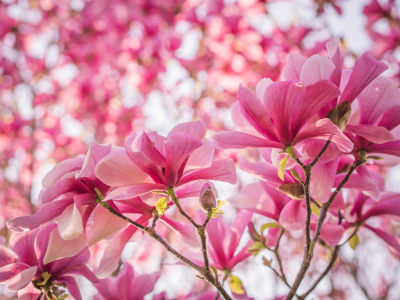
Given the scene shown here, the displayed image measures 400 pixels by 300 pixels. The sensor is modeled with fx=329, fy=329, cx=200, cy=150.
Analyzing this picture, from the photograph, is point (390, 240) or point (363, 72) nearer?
A: point (363, 72)

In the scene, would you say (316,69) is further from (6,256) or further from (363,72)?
(6,256)

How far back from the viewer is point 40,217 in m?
0.56

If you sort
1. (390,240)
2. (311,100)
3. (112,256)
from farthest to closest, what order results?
(390,240) < (112,256) < (311,100)

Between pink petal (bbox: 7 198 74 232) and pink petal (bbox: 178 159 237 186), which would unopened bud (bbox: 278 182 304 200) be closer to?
pink petal (bbox: 178 159 237 186)

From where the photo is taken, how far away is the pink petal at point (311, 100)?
0.51m

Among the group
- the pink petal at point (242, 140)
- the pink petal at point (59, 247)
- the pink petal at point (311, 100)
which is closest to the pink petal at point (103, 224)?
the pink petal at point (59, 247)

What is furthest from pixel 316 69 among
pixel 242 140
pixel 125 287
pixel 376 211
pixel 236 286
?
pixel 125 287

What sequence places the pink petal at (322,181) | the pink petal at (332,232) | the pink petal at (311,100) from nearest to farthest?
the pink petal at (311,100), the pink petal at (322,181), the pink petal at (332,232)

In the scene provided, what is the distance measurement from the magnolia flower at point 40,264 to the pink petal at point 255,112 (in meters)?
0.44

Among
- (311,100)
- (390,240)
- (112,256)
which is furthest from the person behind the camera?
(390,240)

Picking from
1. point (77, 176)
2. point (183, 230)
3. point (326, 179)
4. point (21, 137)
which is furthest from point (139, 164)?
point (21, 137)

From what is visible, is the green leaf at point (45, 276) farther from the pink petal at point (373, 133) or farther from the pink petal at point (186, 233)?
the pink petal at point (373, 133)

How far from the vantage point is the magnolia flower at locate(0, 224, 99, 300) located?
67 centimetres

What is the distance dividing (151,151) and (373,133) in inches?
14.9
